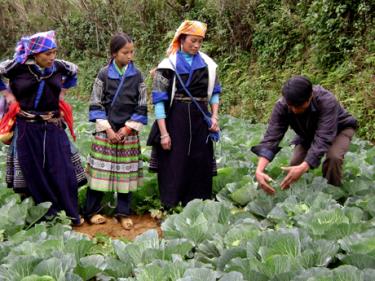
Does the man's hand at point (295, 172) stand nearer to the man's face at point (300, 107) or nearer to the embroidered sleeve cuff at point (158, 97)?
the man's face at point (300, 107)

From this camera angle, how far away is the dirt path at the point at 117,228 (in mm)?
4332

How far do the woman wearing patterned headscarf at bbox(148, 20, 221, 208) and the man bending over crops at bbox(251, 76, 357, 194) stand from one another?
75 cm

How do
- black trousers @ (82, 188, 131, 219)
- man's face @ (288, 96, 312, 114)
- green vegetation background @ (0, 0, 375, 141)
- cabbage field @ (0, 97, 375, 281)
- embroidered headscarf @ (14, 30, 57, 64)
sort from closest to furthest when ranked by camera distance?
cabbage field @ (0, 97, 375, 281) < man's face @ (288, 96, 312, 114) < embroidered headscarf @ (14, 30, 57, 64) < black trousers @ (82, 188, 131, 219) < green vegetation background @ (0, 0, 375, 141)

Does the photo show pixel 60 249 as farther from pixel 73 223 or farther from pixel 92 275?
pixel 73 223

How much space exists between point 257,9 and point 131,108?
881 centimetres

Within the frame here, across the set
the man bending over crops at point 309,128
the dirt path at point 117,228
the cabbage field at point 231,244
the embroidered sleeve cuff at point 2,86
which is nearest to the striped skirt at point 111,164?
the dirt path at point 117,228

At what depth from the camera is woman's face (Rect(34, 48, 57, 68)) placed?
399 centimetres

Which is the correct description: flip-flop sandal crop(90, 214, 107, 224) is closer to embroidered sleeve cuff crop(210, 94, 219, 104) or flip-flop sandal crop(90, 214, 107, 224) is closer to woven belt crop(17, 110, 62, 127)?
woven belt crop(17, 110, 62, 127)

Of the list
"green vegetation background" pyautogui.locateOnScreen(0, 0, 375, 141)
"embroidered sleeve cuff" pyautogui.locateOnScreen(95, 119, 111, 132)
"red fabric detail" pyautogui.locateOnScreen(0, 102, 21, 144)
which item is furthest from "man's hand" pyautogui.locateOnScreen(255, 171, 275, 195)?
"green vegetation background" pyautogui.locateOnScreen(0, 0, 375, 141)

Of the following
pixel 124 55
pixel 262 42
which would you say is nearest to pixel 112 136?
pixel 124 55

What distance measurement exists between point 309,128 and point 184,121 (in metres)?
1.07

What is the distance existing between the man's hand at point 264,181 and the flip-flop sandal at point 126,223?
1.23 metres

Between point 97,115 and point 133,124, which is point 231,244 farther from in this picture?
point 97,115

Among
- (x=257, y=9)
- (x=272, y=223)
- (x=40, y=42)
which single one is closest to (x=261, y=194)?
(x=272, y=223)
